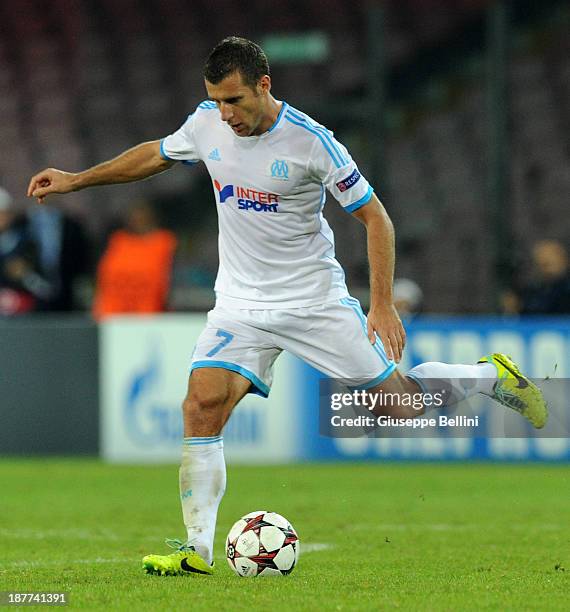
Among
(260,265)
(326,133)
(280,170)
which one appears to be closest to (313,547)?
(260,265)

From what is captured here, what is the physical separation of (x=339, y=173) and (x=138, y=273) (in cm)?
676

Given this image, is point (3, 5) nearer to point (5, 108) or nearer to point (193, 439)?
point (5, 108)

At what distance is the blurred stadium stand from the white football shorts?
613cm

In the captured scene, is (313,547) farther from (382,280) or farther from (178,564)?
(382,280)

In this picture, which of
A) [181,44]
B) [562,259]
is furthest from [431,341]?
[181,44]

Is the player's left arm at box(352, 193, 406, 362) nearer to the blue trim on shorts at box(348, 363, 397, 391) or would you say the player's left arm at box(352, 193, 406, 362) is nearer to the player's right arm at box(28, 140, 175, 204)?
the blue trim on shorts at box(348, 363, 397, 391)

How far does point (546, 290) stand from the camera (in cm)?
1124

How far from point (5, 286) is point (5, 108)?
246 inches

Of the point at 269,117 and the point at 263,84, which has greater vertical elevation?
→ the point at 263,84

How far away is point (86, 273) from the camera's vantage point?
12344 millimetres

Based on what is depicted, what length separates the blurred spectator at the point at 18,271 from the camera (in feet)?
39.8

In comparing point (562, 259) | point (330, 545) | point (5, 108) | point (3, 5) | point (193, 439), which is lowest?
point (330, 545)

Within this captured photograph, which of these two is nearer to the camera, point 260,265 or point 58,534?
point 260,265

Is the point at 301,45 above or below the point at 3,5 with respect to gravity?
below
